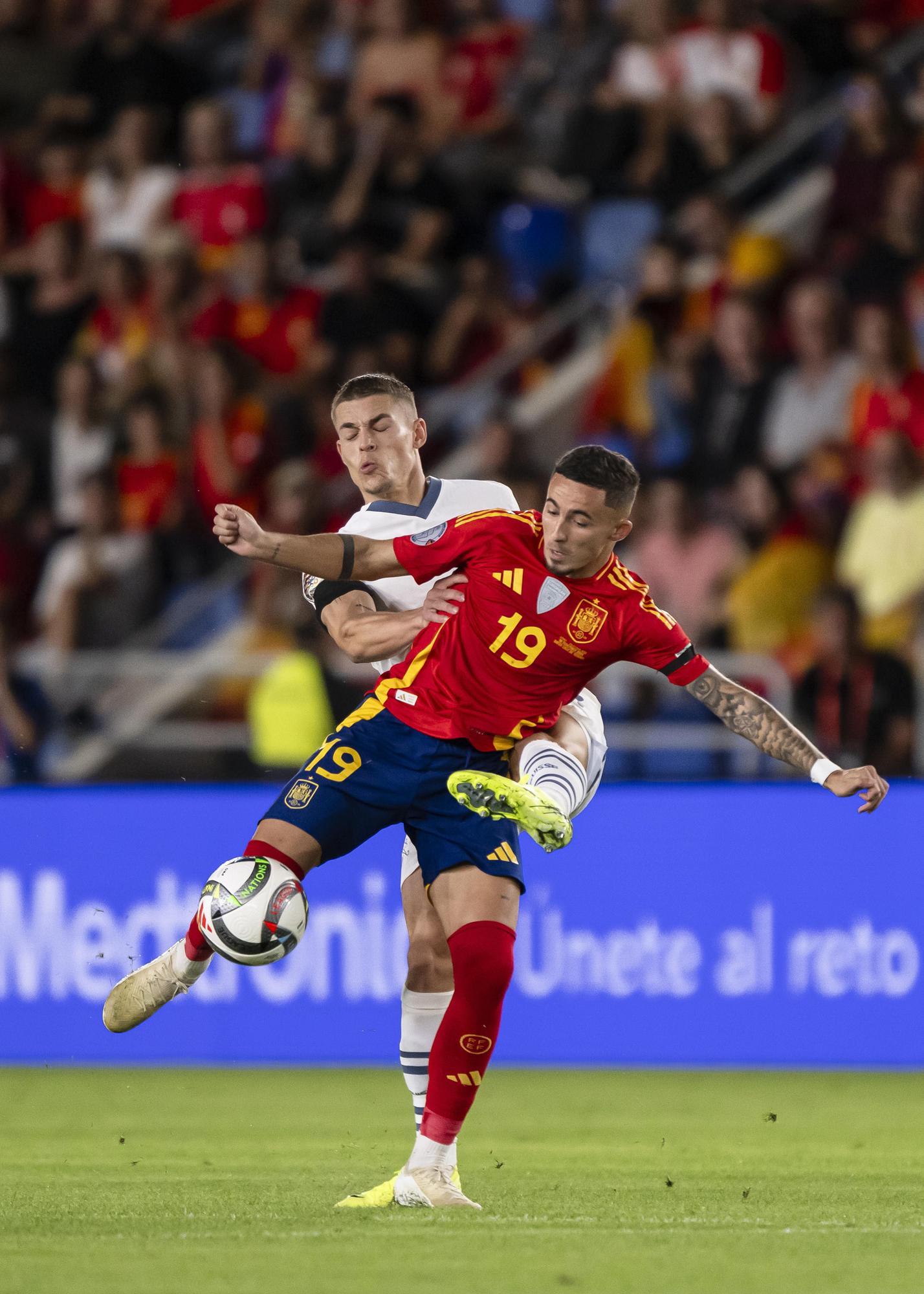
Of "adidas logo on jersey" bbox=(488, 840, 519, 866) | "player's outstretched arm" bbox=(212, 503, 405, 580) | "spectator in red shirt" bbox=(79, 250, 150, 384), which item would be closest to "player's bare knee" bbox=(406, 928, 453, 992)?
"adidas logo on jersey" bbox=(488, 840, 519, 866)

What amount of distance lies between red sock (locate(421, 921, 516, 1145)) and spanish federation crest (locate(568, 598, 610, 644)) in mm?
892

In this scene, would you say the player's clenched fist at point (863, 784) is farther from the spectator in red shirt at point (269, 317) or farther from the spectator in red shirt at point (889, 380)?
the spectator in red shirt at point (269, 317)

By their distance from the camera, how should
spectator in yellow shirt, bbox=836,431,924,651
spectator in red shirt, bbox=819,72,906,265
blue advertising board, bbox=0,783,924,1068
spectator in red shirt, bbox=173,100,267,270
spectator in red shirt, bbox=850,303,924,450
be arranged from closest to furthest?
blue advertising board, bbox=0,783,924,1068, spectator in yellow shirt, bbox=836,431,924,651, spectator in red shirt, bbox=850,303,924,450, spectator in red shirt, bbox=819,72,906,265, spectator in red shirt, bbox=173,100,267,270

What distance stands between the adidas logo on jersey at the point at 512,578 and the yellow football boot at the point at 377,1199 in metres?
1.78

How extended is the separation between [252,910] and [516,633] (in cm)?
115

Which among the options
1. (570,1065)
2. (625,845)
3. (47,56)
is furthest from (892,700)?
(47,56)

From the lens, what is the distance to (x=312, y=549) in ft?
21.3

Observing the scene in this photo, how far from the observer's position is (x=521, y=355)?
15312mm

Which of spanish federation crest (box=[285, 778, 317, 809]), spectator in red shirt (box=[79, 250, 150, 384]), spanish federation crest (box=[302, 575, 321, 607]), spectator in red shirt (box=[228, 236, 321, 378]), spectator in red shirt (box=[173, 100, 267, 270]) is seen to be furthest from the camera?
spectator in red shirt (box=[173, 100, 267, 270])

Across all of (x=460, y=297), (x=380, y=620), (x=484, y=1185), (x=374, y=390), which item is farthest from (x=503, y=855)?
(x=460, y=297)

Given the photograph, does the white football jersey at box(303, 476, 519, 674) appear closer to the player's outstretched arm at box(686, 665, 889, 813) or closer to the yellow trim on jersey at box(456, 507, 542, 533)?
the yellow trim on jersey at box(456, 507, 542, 533)

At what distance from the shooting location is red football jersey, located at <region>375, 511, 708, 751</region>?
22.4ft

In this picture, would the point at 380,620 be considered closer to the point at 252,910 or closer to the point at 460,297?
the point at 252,910

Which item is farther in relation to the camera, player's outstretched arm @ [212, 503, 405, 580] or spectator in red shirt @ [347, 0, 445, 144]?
spectator in red shirt @ [347, 0, 445, 144]
